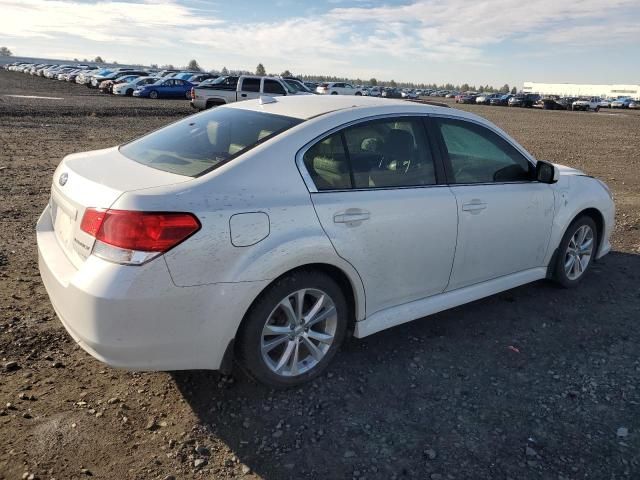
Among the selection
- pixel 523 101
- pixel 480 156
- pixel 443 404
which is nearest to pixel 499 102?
pixel 523 101

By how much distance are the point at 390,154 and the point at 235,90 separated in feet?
73.6

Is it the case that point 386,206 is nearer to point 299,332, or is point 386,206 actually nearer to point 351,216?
point 351,216

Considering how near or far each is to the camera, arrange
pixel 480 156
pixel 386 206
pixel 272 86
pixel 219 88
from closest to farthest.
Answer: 1. pixel 386 206
2. pixel 480 156
3. pixel 272 86
4. pixel 219 88

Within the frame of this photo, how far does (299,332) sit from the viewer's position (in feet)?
10.6

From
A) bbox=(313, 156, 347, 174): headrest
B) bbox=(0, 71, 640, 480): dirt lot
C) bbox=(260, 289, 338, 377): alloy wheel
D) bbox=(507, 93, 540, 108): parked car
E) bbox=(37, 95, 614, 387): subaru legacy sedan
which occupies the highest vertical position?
bbox=(507, 93, 540, 108): parked car

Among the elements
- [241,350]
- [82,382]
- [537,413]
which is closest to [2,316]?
[82,382]

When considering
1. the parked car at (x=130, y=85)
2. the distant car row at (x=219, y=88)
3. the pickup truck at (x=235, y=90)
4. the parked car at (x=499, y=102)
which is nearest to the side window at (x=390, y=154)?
the distant car row at (x=219, y=88)

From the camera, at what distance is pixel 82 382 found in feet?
10.7

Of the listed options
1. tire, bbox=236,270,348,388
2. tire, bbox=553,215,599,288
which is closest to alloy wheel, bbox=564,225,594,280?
tire, bbox=553,215,599,288

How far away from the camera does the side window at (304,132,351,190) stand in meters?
3.18

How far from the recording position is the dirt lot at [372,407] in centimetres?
268

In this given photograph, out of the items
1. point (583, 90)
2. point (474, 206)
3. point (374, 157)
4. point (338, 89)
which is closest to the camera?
point (374, 157)

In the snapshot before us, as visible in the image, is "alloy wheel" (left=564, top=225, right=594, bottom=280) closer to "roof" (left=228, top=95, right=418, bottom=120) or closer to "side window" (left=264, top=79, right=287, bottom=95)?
"roof" (left=228, top=95, right=418, bottom=120)

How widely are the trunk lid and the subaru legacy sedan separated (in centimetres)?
1
